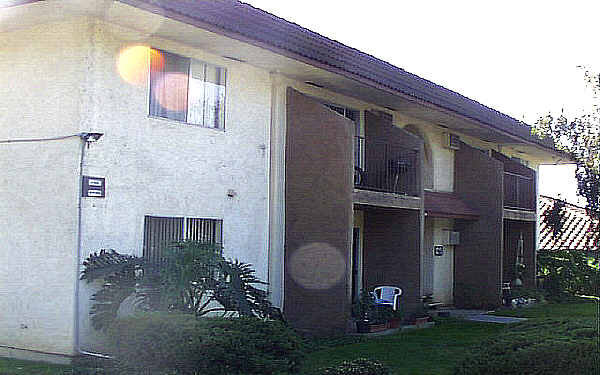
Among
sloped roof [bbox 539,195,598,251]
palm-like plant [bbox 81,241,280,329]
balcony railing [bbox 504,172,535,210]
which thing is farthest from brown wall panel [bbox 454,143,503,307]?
palm-like plant [bbox 81,241,280,329]

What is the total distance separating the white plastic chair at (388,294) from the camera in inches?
724

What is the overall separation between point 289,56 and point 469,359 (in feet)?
22.9

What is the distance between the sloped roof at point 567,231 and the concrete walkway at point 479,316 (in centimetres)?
1155

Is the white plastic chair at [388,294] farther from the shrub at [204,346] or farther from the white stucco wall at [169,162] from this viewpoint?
the shrub at [204,346]

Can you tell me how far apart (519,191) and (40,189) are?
1687cm

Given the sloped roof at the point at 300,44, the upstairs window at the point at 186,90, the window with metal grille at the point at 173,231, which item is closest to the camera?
the sloped roof at the point at 300,44

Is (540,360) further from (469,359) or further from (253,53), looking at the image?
(253,53)

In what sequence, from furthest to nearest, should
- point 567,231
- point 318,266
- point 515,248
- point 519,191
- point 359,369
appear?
1. point 567,231
2. point 515,248
3. point 519,191
4. point 318,266
5. point 359,369

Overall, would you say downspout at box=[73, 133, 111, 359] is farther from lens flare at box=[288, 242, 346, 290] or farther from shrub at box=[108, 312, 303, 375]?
lens flare at box=[288, 242, 346, 290]

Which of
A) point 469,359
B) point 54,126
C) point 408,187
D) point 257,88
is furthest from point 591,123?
point 54,126

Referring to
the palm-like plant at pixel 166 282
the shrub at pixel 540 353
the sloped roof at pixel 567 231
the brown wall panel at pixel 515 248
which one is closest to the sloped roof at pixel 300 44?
the palm-like plant at pixel 166 282

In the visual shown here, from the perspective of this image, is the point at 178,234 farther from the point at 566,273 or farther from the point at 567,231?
the point at 567,231

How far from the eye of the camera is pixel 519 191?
2578 centimetres

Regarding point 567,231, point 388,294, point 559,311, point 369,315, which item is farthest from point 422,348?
point 567,231
